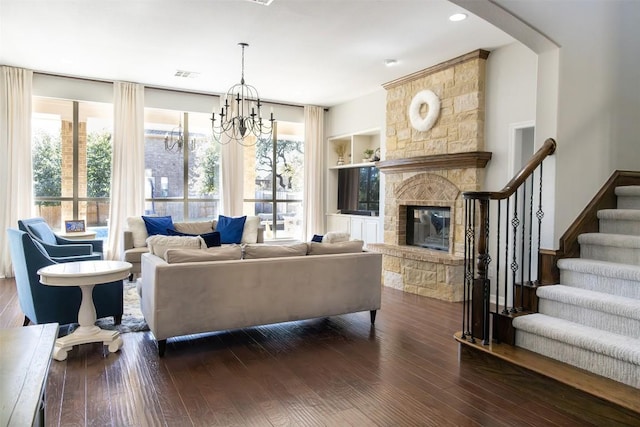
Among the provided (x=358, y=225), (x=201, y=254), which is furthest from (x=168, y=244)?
(x=358, y=225)

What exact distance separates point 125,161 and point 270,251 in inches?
170

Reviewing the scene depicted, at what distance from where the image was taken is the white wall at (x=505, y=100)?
469 cm

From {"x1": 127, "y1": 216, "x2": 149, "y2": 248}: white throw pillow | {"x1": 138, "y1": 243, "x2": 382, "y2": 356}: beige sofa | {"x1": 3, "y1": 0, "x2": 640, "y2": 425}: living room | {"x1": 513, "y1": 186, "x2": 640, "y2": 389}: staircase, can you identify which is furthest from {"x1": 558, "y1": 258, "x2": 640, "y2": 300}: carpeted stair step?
{"x1": 127, "y1": 216, "x2": 149, "y2": 248}: white throw pillow

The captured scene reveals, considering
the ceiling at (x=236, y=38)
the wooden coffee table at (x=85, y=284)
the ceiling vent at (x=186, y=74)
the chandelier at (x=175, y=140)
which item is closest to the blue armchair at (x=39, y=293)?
the wooden coffee table at (x=85, y=284)

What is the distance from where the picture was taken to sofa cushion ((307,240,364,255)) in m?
3.96

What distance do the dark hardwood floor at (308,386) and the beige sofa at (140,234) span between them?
2.30 meters

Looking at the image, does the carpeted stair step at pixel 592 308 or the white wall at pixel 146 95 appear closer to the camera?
the carpeted stair step at pixel 592 308

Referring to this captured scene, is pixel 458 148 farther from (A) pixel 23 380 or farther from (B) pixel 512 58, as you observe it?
(A) pixel 23 380

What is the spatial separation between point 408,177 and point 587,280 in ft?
10.9

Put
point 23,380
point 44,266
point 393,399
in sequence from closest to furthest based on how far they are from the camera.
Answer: point 23,380
point 393,399
point 44,266

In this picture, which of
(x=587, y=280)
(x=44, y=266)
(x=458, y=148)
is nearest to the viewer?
(x=587, y=280)

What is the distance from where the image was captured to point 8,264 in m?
6.10

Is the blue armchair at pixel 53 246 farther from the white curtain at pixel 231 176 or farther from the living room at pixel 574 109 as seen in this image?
the white curtain at pixel 231 176

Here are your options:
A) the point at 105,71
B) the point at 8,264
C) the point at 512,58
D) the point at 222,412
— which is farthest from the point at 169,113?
the point at 222,412
